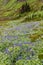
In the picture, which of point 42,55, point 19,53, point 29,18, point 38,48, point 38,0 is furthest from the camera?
point 38,0

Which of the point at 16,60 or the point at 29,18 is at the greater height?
the point at 16,60

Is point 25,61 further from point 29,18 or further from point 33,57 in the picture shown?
point 29,18

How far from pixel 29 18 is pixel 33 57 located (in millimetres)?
80610

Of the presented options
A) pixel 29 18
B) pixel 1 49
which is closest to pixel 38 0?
pixel 29 18

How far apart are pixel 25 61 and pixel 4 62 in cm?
403

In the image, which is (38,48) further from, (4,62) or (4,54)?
(4,62)

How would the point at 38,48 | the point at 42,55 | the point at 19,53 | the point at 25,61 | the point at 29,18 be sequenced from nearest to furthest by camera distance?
the point at 25,61, the point at 42,55, the point at 19,53, the point at 38,48, the point at 29,18

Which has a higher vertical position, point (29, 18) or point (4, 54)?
point (4, 54)

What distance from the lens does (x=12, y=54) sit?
3797cm

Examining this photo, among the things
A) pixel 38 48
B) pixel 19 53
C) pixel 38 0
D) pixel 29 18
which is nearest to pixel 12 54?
pixel 19 53

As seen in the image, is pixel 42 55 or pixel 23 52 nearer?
pixel 42 55

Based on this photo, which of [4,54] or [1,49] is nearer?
[4,54]

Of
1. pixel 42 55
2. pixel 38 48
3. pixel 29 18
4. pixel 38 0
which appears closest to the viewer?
pixel 42 55

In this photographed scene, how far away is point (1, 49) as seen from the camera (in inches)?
1705
